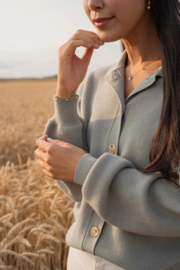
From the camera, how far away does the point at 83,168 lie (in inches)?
55.1

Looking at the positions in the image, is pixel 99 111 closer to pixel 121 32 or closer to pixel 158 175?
pixel 121 32

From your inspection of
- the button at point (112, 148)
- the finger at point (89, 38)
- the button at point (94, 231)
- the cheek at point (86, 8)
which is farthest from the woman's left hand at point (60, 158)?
the cheek at point (86, 8)

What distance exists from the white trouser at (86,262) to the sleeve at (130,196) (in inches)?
9.6

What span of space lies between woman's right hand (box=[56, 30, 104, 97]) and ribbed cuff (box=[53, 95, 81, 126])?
0.14ft

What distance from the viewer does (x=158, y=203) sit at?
4.32 feet

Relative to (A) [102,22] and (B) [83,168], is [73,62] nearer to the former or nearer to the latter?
(A) [102,22]

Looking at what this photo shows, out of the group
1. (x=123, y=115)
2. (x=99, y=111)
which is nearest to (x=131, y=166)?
(x=123, y=115)

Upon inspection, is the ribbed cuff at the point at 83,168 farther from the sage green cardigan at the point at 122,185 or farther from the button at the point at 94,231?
the button at the point at 94,231

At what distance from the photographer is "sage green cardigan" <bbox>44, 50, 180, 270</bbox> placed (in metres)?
1.32

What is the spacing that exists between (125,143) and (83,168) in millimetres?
242

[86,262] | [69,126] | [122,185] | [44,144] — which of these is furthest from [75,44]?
[86,262]

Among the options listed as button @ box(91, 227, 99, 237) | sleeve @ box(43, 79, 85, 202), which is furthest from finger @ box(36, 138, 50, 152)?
button @ box(91, 227, 99, 237)

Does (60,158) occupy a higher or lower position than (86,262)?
higher

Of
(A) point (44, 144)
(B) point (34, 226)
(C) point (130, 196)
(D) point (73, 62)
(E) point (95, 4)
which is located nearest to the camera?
(C) point (130, 196)
